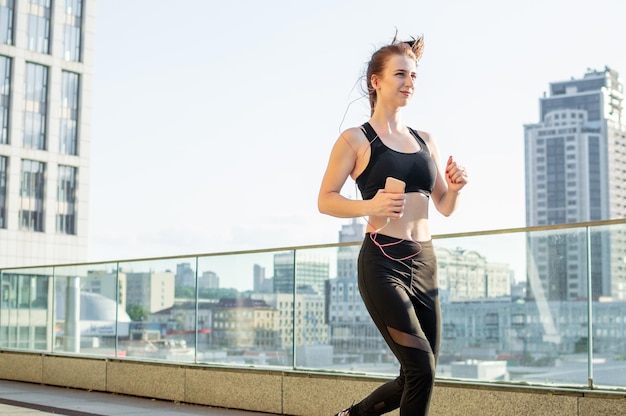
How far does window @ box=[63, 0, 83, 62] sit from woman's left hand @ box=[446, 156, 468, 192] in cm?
6563

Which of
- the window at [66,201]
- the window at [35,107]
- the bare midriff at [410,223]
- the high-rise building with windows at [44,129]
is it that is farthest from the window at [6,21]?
the bare midriff at [410,223]

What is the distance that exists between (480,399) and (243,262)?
10.1ft

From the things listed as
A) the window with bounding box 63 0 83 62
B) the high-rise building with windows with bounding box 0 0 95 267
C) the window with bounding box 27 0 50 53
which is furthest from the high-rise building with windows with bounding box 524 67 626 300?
the window with bounding box 27 0 50 53

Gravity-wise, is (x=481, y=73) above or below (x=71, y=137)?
above

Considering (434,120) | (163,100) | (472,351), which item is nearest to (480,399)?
(472,351)

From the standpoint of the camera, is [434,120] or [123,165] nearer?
[123,165]

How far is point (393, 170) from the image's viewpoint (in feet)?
13.0

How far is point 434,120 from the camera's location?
586 ft

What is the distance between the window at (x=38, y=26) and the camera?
212 ft

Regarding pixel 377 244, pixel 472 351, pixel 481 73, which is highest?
pixel 481 73

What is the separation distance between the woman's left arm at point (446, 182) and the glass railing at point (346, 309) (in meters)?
2.07

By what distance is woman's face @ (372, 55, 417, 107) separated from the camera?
4078 millimetres

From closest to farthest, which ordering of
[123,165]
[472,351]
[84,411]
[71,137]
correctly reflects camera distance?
[472,351], [84,411], [71,137], [123,165]

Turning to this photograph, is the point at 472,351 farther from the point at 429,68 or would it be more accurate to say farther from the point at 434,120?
the point at 434,120
